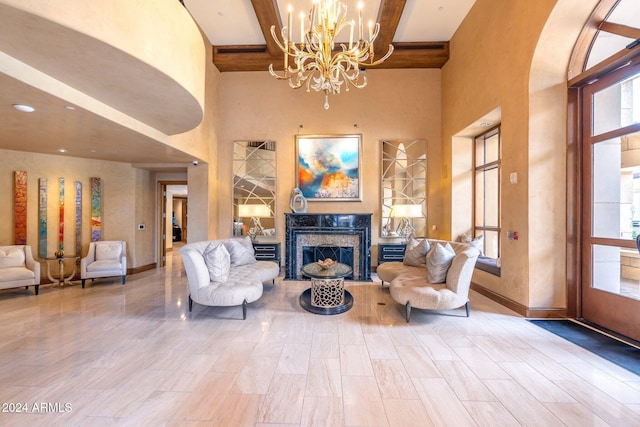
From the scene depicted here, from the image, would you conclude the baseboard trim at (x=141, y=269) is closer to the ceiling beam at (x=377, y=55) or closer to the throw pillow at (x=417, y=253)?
the ceiling beam at (x=377, y=55)

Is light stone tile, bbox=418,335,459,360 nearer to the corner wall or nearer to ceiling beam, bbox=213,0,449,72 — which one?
the corner wall

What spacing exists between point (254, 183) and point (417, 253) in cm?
395

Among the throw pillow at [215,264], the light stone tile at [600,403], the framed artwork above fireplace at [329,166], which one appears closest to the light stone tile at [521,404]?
the light stone tile at [600,403]

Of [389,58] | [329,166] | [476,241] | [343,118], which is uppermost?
[389,58]

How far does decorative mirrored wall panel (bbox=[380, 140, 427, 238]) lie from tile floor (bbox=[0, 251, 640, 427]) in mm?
2547

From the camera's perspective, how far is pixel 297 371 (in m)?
2.21

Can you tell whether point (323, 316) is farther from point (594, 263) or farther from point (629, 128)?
point (629, 128)

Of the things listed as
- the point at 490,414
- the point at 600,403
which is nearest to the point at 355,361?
the point at 490,414

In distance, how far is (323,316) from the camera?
11.2 feet

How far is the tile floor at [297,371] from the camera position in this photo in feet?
5.73

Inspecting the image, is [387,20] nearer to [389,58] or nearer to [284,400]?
[389,58]

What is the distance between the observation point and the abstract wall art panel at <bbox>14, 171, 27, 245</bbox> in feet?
15.6

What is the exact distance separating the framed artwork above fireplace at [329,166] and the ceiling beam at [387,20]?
6.22 ft

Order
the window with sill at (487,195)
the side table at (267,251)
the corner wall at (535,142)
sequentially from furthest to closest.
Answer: the side table at (267,251) → the window with sill at (487,195) → the corner wall at (535,142)
